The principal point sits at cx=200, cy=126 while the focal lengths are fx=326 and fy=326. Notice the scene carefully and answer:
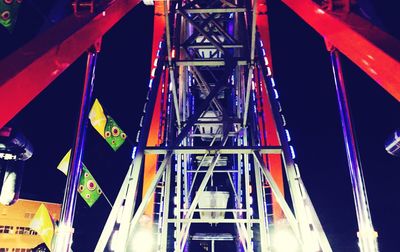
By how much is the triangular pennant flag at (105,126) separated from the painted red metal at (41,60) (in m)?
8.91

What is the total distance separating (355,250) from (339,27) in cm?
1783

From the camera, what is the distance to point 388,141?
A: 669 centimetres

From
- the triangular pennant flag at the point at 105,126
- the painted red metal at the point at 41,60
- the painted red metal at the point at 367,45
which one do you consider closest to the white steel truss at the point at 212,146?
the painted red metal at the point at 367,45

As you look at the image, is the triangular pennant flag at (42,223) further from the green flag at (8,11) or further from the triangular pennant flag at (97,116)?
the green flag at (8,11)

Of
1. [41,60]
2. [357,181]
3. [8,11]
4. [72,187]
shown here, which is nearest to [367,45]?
[357,181]

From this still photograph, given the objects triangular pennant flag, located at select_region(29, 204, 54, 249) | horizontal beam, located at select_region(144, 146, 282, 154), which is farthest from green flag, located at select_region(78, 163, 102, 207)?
horizontal beam, located at select_region(144, 146, 282, 154)

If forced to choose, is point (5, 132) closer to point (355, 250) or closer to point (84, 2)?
point (84, 2)

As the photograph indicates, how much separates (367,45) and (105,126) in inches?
460

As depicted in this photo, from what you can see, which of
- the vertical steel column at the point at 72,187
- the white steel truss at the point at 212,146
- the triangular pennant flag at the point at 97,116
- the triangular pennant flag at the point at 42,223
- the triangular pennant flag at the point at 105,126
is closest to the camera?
the white steel truss at the point at 212,146

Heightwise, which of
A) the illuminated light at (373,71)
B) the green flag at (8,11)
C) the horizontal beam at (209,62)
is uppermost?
the green flag at (8,11)

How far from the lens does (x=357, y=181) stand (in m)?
4.30

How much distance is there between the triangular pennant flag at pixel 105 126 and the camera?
41.6 feet

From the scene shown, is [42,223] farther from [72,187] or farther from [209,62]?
[209,62]

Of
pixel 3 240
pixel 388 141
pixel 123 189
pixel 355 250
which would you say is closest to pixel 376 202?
pixel 355 250
